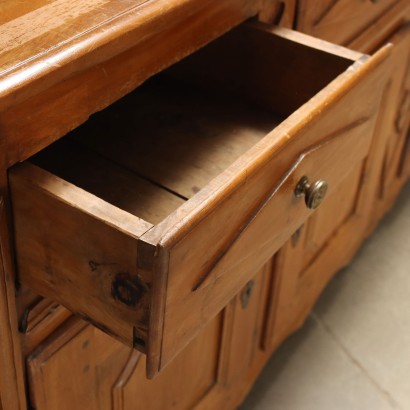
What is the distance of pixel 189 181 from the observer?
798mm

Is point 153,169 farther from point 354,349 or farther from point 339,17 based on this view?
point 354,349

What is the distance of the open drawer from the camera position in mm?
570

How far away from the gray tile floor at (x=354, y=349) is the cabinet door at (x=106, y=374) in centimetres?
35

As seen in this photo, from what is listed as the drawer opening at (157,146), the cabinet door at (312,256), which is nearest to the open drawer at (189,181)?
the drawer opening at (157,146)

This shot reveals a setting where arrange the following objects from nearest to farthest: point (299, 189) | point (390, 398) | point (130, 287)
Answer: point (130, 287)
point (299, 189)
point (390, 398)

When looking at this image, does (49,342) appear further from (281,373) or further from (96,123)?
(281,373)

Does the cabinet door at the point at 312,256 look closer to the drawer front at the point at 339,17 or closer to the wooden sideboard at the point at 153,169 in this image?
the wooden sideboard at the point at 153,169

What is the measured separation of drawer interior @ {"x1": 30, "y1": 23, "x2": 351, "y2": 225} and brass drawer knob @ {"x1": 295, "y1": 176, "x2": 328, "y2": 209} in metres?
0.11

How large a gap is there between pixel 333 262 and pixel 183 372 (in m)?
0.58

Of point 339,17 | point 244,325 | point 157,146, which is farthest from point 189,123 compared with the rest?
point 244,325

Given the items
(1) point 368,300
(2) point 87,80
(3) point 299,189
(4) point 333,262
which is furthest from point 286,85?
(1) point 368,300

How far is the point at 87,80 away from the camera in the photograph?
624 mm

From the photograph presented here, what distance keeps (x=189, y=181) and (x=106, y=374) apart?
0.26 meters

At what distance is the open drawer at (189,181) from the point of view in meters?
0.57
